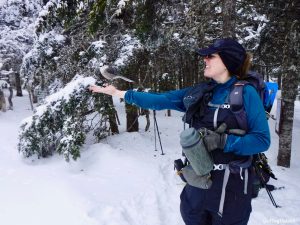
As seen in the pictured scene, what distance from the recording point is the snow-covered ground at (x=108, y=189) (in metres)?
5.13

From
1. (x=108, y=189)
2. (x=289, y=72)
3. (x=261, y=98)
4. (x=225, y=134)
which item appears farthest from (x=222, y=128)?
(x=289, y=72)

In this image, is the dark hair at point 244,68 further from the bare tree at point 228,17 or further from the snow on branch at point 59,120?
the snow on branch at point 59,120

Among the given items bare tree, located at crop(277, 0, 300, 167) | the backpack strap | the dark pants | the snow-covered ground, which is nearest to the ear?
the backpack strap

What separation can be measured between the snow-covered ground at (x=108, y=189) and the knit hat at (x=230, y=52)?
3212 mm

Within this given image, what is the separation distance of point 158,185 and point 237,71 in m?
4.43

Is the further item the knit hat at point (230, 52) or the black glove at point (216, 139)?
the knit hat at point (230, 52)

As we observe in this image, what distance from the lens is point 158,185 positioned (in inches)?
264

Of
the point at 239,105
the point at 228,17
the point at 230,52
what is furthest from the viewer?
the point at 228,17

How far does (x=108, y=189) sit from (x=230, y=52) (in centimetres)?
448

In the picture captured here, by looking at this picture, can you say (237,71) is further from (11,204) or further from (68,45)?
(68,45)

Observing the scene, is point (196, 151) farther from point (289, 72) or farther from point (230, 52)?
point (289, 72)

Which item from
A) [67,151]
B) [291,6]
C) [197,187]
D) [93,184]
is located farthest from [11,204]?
[291,6]

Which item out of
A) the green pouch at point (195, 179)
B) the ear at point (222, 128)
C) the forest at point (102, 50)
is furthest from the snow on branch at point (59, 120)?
the ear at point (222, 128)

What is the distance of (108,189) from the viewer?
636 centimetres
